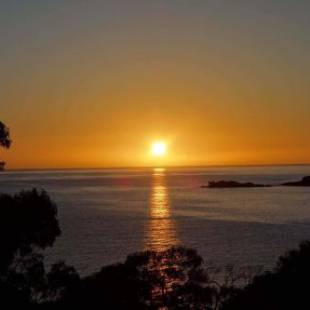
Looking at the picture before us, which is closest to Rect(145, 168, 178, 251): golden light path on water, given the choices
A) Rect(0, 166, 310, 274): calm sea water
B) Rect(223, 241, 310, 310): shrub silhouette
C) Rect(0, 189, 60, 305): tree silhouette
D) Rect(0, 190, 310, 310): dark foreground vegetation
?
Rect(0, 166, 310, 274): calm sea water

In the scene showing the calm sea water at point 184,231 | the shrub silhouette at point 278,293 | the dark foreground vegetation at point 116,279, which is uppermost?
the dark foreground vegetation at point 116,279

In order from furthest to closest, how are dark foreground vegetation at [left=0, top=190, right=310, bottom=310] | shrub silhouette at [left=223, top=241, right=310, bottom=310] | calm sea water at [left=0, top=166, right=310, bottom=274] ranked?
calm sea water at [left=0, top=166, right=310, bottom=274], shrub silhouette at [left=223, top=241, right=310, bottom=310], dark foreground vegetation at [left=0, top=190, right=310, bottom=310]

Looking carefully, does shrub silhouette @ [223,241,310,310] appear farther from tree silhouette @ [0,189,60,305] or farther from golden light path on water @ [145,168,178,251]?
golden light path on water @ [145,168,178,251]

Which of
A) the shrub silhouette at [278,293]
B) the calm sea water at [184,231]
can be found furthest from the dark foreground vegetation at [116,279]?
the calm sea water at [184,231]

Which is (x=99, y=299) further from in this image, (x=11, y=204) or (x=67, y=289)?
(x=11, y=204)

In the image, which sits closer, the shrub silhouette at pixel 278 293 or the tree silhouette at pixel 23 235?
the tree silhouette at pixel 23 235

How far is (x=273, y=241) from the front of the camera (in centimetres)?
10144

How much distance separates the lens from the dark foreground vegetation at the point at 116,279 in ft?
89.9

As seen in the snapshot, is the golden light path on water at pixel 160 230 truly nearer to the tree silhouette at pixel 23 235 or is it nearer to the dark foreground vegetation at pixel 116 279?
the dark foreground vegetation at pixel 116 279

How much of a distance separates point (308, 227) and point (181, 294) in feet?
307

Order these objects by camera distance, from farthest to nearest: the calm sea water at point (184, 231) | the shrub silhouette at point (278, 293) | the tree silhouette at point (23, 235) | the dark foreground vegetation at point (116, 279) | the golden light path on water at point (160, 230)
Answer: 1. the golden light path on water at point (160, 230)
2. the calm sea water at point (184, 231)
3. the shrub silhouette at point (278, 293)
4. the dark foreground vegetation at point (116, 279)
5. the tree silhouette at point (23, 235)

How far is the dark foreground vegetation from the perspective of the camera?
89.9 ft

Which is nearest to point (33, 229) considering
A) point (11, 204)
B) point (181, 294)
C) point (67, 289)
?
point (11, 204)

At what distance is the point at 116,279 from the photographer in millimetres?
35312
